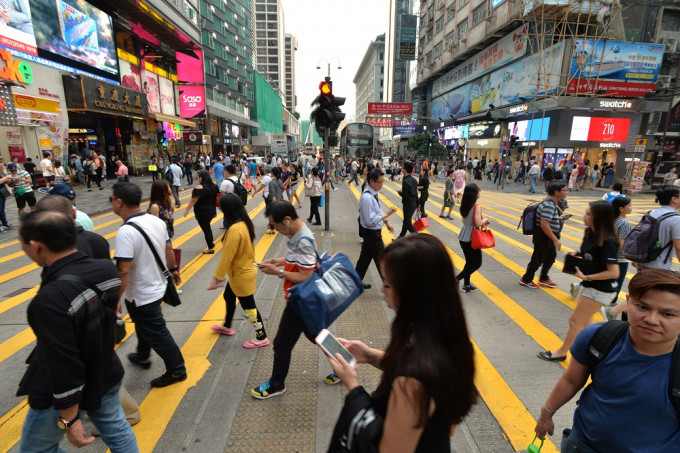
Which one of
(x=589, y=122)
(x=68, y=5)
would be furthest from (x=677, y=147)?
(x=68, y=5)

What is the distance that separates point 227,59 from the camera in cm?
4988

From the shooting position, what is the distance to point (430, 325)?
1.26 m

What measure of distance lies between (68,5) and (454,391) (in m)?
24.3

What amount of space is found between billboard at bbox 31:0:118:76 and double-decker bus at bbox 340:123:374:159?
59.0 ft

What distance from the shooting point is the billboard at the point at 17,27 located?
13.5 m

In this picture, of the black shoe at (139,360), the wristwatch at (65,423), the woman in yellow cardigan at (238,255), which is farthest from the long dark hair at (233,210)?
the wristwatch at (65,423)

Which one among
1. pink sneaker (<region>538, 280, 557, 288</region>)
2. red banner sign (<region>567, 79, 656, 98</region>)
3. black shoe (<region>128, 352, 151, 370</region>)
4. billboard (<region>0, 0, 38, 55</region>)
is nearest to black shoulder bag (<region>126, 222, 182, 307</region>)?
black shoe (<region>128, 352, 151, 370</region>)

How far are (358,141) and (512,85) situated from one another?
16.0 meters

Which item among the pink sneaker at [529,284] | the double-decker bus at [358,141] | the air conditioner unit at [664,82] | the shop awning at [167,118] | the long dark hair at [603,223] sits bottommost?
the pink sneaker at [529,284]

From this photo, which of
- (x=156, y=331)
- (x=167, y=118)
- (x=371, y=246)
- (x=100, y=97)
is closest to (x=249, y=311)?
(x=156, y=331)

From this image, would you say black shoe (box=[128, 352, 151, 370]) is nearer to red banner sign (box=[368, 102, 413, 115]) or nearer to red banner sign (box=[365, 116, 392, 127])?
red banner sign (box=[368, 102, 413, 115])

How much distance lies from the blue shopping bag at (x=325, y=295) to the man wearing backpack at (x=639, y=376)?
147 cm

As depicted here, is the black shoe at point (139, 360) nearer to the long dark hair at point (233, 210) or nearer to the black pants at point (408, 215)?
the long dark hair at point (233, 210)

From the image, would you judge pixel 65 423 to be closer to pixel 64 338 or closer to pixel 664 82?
pixel 64 338
